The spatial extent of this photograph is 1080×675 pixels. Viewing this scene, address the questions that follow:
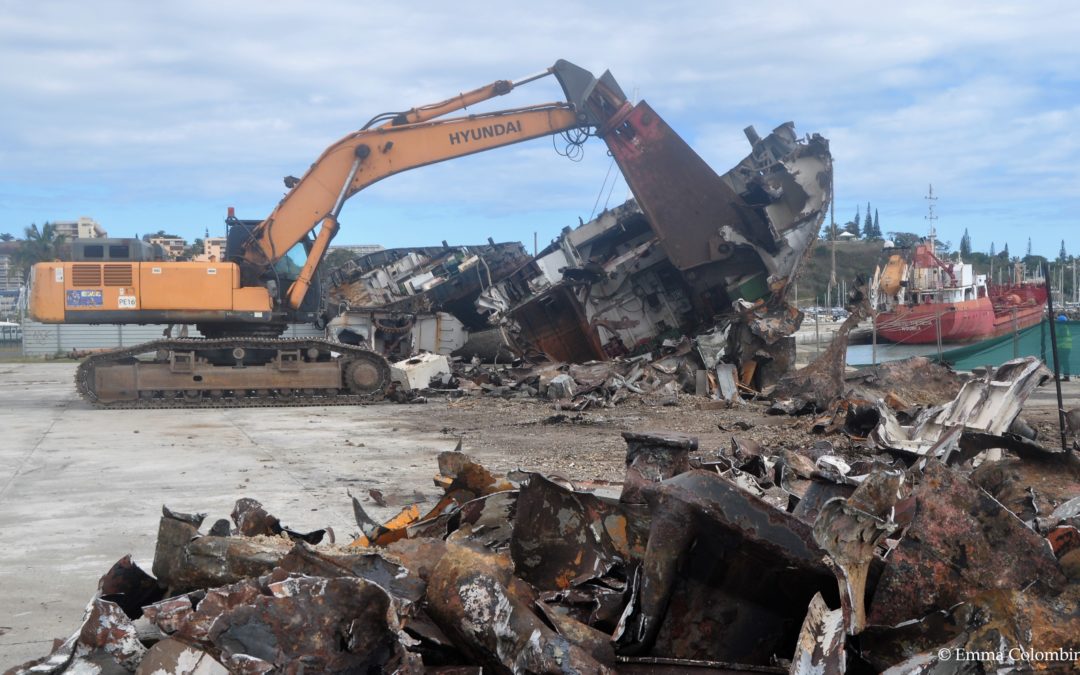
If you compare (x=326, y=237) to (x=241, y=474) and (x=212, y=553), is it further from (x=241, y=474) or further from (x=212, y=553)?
(x=212, y=553)

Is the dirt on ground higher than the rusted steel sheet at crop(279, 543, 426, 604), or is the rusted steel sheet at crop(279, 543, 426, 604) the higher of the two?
the rusted steel sheet at crop(279, 543, 426, 604)

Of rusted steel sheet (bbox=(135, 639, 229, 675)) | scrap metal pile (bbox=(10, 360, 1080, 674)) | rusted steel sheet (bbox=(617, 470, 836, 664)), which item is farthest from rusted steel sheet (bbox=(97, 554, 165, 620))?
rusted steel sheet (bbox=(617, 470, 836, 664))

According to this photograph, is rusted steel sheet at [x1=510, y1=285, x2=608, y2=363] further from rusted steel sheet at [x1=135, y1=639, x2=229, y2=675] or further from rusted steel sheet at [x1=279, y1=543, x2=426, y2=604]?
rusted steel sheet at [x1=135, y1=639, x2=229, y2=675]

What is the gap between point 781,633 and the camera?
127 inches

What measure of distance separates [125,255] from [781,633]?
579 inches

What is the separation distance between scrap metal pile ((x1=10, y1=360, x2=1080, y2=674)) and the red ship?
79.2 feet

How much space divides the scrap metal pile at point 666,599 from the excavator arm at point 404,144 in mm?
12550

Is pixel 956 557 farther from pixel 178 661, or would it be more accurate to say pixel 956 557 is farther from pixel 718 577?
pixel 178 661

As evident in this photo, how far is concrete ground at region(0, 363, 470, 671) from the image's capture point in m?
5.00

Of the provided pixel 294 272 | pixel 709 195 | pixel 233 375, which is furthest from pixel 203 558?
pixel 709 195

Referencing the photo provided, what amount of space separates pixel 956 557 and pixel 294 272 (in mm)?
14259

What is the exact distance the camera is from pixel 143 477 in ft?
26.8

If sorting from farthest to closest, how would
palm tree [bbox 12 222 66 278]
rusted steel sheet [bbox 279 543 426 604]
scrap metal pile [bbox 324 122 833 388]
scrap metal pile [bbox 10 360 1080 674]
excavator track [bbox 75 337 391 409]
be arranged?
1. palm tree [bbox 12 222 66 278]
2. scrap metal pile [bbox 324 122 833 388]
3. excavator track [bbox 75 337 391 409]
4. rusted steel sheet [bbox 279 543 426 604]
5. scrap metal pile [bbox 10 360 1080 674]

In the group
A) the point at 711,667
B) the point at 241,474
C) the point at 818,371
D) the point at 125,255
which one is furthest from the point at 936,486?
the point at 125,255
